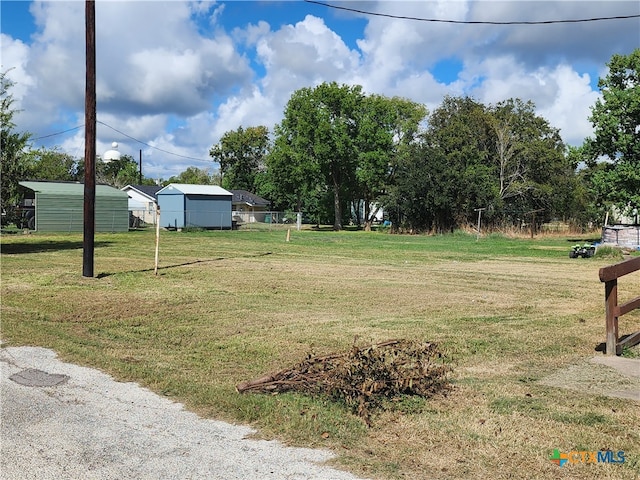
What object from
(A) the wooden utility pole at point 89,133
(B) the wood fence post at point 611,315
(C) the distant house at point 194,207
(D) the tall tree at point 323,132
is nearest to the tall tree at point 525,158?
(D) the tall tree at point 323,132

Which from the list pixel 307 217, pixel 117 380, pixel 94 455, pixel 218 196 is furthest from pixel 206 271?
pixel 307 217

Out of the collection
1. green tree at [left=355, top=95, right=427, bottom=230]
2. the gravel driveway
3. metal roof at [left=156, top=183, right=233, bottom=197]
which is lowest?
the gravel driveway

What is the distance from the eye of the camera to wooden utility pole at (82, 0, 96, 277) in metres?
13.9

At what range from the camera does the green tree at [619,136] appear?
106 ft

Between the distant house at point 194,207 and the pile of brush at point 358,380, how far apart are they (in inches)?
1730

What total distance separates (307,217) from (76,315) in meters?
Result: 65.2

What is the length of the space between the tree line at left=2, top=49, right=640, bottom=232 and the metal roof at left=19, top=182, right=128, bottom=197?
3182 millimetres

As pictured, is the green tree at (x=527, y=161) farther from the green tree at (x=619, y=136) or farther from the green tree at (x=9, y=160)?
the green tree at (x=9, y=160)

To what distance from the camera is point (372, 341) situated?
25.7 feet

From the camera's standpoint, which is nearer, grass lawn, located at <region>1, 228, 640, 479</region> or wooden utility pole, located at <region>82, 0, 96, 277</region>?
grass lawn, located at <region>1, 228, 640, 479</region>

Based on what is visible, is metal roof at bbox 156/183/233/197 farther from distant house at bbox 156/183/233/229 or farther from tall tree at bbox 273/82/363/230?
tall tree at bbox 273/82/363/230

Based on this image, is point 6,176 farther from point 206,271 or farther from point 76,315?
point 76,315

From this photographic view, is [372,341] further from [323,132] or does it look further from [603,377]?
[323,132]

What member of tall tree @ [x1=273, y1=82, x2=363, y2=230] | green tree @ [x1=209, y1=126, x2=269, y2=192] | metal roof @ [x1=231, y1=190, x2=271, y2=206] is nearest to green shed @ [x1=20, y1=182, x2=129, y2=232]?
tall tree @ [x1=273, y1=82, x2=363, y2=230]
